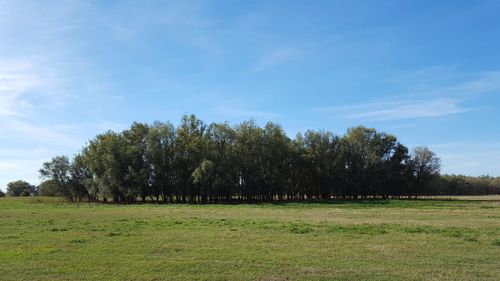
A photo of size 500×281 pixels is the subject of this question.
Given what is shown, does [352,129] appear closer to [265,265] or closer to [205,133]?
[205,133]

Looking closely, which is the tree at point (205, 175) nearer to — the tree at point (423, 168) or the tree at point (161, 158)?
the tree at point (161, 158)

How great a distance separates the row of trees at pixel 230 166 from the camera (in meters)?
99.9

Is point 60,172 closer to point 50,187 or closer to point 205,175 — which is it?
point 50,187

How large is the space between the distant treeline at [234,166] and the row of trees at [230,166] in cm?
22

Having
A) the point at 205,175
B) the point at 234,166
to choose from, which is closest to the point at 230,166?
the point at 234,166

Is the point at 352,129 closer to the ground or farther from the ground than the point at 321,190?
farther from the ground

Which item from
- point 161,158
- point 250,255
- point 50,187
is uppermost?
point 161,158

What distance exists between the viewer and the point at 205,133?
10756 centimetres

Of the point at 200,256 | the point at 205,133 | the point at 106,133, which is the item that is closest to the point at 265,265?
the point at 200,256

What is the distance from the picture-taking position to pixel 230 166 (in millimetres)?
101812

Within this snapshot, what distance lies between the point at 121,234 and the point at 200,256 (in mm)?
9307

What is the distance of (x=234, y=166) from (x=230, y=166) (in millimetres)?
1371

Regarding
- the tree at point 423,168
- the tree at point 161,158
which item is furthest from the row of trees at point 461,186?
the tree at point 161,158

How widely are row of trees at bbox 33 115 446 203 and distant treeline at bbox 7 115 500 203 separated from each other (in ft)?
0.72
